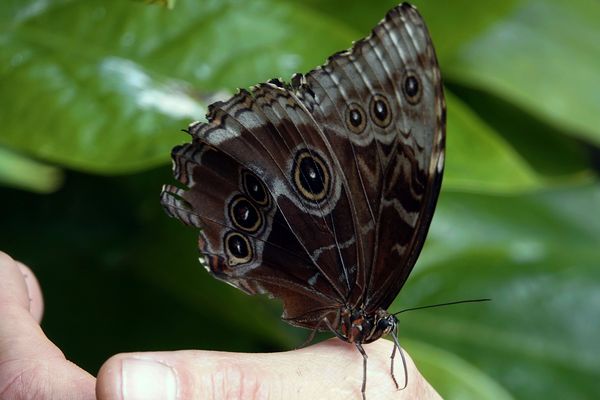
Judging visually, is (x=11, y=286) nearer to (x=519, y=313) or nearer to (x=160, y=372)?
(x=160, y=372)

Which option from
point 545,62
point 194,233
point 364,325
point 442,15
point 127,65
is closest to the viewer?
point 364,325

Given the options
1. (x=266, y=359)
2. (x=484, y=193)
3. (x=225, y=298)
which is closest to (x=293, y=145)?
(x=266, y=359)

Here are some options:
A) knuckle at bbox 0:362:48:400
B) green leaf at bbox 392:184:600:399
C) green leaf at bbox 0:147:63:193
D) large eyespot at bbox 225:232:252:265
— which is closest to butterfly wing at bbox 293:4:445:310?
large eyespot at bbox 225:232:252:265

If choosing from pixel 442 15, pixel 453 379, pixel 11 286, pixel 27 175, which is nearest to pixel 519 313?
pixel 453 379

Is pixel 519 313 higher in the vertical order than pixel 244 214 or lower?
higher

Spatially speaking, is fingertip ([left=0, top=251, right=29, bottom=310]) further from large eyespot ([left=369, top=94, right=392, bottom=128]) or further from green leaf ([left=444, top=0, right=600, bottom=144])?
green leaf ([left=444, top=0, right=600, bottom=144])

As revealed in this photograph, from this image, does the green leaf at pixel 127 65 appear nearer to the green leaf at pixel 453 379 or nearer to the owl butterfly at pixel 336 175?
the owl butterfly at pixel 336 175

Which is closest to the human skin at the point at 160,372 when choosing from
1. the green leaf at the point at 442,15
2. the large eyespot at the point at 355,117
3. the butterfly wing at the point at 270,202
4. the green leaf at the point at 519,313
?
the butterfly wing at the point at 270,202
